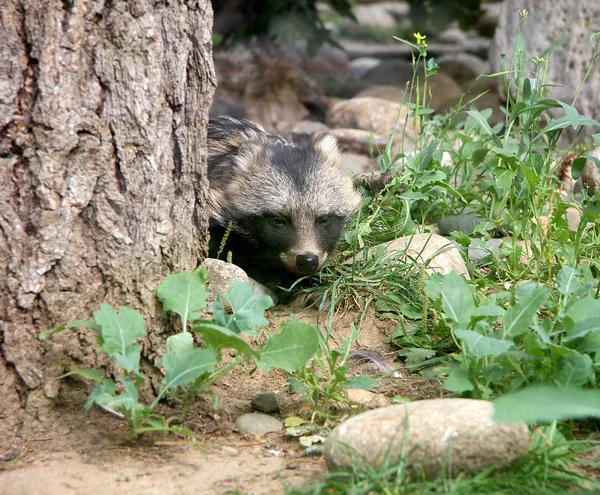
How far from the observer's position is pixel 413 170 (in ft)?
16.1

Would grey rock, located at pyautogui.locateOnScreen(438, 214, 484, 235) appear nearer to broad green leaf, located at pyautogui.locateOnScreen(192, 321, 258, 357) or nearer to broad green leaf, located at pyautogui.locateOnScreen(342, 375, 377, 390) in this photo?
broad green leaf, located at pyautogui.locateOnScreen(342, 375, 377, 390)

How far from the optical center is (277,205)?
199 inches

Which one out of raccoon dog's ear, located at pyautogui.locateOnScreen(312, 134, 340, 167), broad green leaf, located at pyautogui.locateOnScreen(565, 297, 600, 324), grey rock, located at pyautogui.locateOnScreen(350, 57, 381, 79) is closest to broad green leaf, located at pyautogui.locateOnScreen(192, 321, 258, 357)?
broad green leaf, located at pyautogui.locateOnScreen(565, 297, 600, 324)

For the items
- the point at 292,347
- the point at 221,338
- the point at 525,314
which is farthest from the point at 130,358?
the point at 525,314

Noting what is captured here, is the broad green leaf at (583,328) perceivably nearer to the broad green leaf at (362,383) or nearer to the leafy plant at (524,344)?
the leafy plant at (524,344)

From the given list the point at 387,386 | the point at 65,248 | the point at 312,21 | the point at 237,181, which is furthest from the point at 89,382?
the point at 312,21

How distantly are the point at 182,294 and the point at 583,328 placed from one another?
1.70 m

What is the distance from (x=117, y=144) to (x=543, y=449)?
209 cm

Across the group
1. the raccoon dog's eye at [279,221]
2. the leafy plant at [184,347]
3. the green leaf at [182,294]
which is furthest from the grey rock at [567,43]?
the green leaf at [182,294]

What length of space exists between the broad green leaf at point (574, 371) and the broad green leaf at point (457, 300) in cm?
43

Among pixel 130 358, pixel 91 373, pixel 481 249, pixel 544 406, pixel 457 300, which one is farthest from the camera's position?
pixel 481 249

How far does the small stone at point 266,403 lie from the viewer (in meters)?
3.43

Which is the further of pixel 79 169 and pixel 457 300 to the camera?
pixel 457 300

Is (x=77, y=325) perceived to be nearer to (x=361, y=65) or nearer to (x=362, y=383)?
(x=362, y=383)
